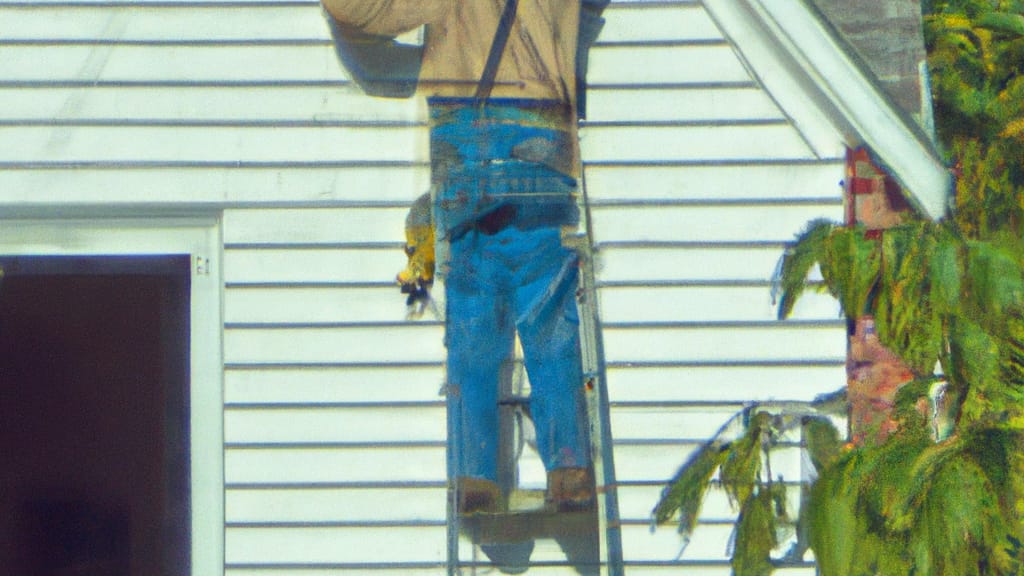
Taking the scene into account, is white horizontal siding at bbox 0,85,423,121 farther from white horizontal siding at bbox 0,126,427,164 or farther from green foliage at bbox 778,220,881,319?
green foliage at bbox 778,220,881,319

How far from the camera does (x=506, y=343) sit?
13.2 ft

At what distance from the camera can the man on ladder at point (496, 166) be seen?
3996 mm

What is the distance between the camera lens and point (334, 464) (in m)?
4.09

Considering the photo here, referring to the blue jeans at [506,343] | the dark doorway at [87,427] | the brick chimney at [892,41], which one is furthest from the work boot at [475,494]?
the dark doorway at [87,427]

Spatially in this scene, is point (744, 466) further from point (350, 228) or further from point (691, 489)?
point (350, 228)

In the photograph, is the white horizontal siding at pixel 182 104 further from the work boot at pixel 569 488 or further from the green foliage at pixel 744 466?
the green foliage at pixel 744 466

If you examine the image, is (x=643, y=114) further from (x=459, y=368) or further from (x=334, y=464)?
(x=334, y=464)

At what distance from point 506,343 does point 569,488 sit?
447mm

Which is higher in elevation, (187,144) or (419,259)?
(187,144)

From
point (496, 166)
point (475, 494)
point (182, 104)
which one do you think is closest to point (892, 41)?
point (496, 166)

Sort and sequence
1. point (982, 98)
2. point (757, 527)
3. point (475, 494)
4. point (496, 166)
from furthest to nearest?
point (982, 98), point (496, 166), point (475, 494), point (757, 527)

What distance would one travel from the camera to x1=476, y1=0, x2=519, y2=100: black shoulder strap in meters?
4.14

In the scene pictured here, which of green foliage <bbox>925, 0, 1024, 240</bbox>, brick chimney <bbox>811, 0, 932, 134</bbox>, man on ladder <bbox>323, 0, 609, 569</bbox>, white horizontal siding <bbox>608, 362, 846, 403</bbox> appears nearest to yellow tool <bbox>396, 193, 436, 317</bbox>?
man on ladder <bbox>323, 0, 609, 569</bbox>

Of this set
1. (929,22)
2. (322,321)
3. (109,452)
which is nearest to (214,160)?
(322,321)
